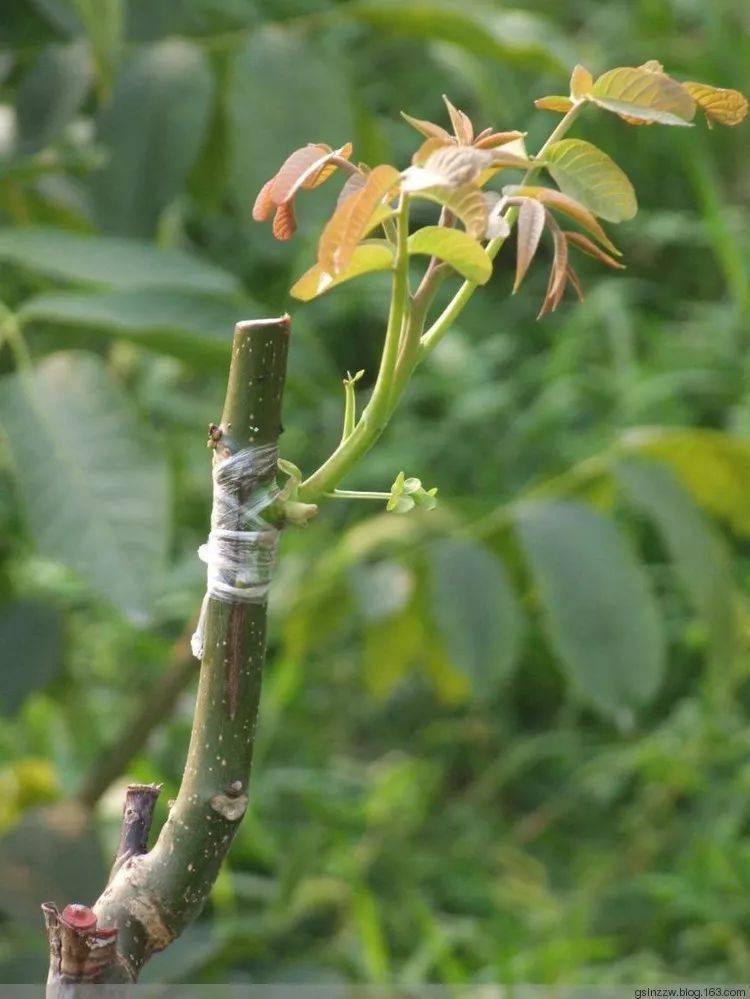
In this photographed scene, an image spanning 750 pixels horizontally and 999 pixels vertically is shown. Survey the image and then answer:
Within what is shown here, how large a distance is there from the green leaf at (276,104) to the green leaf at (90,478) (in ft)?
0.79

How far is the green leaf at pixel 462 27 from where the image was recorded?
115 cm

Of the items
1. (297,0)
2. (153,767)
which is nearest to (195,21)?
(297,0)

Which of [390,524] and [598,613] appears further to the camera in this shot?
[390,524]

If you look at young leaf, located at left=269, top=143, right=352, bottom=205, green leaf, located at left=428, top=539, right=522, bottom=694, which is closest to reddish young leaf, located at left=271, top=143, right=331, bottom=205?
young leaf, located at left=269, top=143, right=352, bottom=205

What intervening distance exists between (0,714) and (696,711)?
3.48 feet

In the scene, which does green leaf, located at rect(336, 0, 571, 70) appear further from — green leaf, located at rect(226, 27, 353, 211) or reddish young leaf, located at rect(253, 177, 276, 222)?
reddish young leaf, located at rect(253, 177, 276, 222)

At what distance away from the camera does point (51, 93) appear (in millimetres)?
1087

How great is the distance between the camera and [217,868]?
0.38 m

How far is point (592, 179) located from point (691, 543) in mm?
834

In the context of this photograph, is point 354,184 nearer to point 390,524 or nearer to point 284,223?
point 284,223

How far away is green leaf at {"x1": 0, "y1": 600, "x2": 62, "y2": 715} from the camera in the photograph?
1.19 metres

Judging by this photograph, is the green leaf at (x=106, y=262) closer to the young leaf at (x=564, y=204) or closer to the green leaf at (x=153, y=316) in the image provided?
the green leaf at (x=153, y=316)

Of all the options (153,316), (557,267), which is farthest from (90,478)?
(557,267)

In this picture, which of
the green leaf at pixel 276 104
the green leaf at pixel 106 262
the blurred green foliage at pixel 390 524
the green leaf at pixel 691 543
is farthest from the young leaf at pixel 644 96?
the green leaf at pixel 691 543
